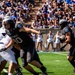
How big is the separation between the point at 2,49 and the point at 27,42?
67cm

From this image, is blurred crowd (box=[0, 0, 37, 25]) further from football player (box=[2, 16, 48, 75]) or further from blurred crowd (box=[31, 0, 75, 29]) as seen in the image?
football player (box=[2, 16, 48, 75])

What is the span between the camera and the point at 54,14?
24484mm

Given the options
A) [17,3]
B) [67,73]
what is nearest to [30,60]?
[67,73]

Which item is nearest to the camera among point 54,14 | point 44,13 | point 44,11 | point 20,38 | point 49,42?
point 20,38

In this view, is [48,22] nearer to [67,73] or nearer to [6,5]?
[6,5]

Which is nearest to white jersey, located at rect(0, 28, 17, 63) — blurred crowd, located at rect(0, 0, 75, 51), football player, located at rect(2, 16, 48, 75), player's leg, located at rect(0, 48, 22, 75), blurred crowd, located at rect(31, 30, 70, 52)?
player's leg, located at rect(0, 48, 22, 75)

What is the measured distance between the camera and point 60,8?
24953mm

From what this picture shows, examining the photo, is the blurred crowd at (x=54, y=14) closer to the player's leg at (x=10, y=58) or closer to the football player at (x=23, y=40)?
the football player at (x=23, y=40)

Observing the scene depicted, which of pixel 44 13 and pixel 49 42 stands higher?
pixel 44 13

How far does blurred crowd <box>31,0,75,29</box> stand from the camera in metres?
23.9

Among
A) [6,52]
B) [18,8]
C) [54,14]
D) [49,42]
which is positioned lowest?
[49,42]

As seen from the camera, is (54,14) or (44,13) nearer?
(54,14)

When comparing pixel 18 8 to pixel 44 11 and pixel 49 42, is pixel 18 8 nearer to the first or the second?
pixel 44 11

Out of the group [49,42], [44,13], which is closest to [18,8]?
[44,13]
